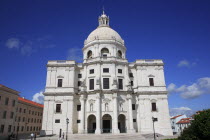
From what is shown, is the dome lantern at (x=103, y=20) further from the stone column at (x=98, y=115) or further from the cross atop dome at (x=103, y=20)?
the stone column at (x=98, y=115)

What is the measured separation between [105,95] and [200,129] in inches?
952

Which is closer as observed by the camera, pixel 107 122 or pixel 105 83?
pixel 107 122

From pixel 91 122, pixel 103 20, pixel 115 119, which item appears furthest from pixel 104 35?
pixel 91 122

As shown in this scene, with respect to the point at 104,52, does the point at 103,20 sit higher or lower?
higher

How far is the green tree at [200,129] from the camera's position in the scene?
16.2m

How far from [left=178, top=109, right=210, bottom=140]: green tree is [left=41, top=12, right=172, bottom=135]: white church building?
20470 millimetres

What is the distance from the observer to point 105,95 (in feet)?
128

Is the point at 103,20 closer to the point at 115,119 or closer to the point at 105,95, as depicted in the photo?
the point at 105,95

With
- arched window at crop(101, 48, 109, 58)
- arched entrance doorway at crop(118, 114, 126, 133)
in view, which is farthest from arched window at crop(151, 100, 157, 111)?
arched window at crop(101, 48, 109, 58)

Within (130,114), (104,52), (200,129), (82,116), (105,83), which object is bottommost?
(200,129)

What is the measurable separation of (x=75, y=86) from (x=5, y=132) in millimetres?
16374

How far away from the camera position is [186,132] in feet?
58.7

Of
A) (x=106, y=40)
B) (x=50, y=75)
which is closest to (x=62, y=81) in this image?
(x=50, y=75)

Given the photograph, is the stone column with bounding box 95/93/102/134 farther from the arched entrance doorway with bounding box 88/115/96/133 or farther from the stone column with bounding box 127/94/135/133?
the stone column with bounding box 127/94/135/133
